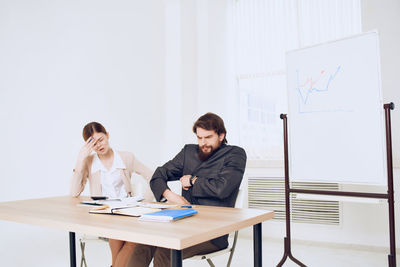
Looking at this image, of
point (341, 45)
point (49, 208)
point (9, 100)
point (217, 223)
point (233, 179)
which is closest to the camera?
point (217, 223)

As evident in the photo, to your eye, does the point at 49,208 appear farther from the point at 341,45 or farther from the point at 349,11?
the point at 349,11

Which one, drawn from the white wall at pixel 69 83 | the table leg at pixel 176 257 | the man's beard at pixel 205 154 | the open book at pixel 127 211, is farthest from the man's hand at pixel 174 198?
the white wall at pixel 69 83

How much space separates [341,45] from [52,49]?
2.69 m

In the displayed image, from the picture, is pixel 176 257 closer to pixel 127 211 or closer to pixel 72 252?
pixel 127 211

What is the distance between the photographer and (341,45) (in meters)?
2.45

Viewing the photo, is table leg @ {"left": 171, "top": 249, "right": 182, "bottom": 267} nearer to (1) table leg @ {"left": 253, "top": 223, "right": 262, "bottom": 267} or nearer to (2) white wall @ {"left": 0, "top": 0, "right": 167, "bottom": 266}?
(1) table leg @ {"left": 253, "top": 223, "right": 262, "bottom": 267}

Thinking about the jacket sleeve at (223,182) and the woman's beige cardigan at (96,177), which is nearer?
the jacket sleeve at (223,182)

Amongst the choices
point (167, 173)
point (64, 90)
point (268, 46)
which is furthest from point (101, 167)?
point (268, 46)

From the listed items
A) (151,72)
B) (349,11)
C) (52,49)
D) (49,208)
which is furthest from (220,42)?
(49,208)

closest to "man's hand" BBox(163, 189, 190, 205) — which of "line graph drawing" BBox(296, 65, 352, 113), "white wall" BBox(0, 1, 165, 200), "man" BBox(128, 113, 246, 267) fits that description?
"man" BBox(128, 113, 246, 267)

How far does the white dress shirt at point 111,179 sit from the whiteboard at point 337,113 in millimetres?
1308

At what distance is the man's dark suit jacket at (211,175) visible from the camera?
2.00m

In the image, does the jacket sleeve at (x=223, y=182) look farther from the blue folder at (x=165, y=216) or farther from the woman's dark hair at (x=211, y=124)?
the blue folder at (x=165, y=216)

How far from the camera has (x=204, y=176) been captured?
2279mm
